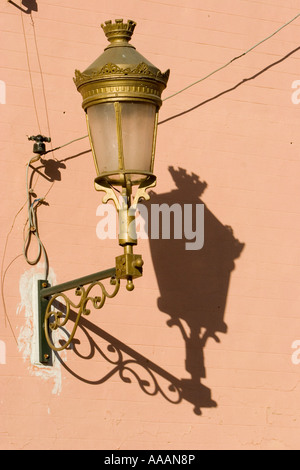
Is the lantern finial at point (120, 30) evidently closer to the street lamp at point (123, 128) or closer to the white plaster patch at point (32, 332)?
the street lamp at point (123, 128)

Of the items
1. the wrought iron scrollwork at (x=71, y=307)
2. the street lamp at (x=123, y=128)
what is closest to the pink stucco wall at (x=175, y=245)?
the wrought iron scrollwork at (x=71, y=307)

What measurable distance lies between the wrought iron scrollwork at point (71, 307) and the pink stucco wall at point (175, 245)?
0.13 m

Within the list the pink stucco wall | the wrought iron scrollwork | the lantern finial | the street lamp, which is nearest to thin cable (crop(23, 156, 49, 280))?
the pink stucco wall

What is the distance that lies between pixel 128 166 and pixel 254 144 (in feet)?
4.64

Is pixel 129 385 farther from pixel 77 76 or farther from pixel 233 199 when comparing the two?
pixel 77 76

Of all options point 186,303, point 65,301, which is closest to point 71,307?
point 65,301

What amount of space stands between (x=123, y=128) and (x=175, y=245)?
118 centimetres

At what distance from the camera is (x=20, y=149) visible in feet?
23.1

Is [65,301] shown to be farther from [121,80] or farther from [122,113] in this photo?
[121,80]

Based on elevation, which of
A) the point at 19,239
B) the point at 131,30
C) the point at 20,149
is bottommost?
the point at 19,239

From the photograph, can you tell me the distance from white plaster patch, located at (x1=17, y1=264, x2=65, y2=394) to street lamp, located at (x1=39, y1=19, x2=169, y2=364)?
1.65 feet

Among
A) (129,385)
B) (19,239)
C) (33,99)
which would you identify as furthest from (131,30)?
(129,385)

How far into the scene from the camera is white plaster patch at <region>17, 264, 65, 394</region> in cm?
684

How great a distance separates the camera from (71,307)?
694cm
